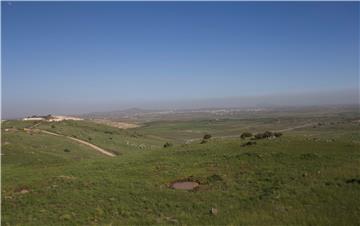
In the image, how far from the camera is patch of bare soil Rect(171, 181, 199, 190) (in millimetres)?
25078

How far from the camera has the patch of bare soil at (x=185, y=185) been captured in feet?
82.3

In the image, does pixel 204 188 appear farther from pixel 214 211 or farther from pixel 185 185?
pixel 214 211

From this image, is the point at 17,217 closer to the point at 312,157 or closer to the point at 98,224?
the point at 98,224

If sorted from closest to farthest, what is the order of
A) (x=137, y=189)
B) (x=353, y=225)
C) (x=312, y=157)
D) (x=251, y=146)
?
(x=353, y=225)
(x=137, y=189)
(x=312, y=157)
(x=251, y=146)

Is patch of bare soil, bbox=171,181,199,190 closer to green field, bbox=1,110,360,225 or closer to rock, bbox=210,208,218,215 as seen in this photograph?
green field, bbox=1,110,360,225

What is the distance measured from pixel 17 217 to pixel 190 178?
12.3 m

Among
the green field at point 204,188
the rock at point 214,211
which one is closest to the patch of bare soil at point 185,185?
the green field at point 204,188

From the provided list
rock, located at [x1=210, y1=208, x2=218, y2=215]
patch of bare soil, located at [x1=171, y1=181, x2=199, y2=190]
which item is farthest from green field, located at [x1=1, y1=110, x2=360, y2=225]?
patch of bare soil, located at [x1=171, y1=181, x2=199, y2=190]

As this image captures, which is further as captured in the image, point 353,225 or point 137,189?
point 137,189

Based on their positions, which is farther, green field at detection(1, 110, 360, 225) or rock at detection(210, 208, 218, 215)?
rock at detection(210, 208, 218, 215)

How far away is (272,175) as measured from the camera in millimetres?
25953

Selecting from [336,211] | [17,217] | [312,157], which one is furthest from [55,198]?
[312,157]

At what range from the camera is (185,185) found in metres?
26.0

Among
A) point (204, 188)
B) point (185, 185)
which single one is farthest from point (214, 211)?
point (185, 185)
